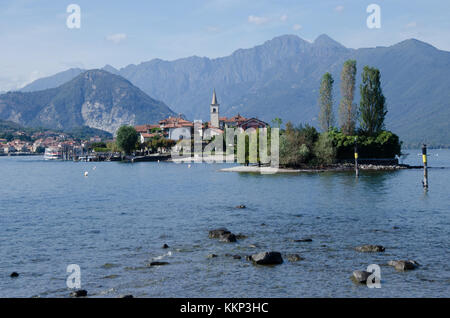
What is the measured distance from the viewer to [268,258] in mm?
25375

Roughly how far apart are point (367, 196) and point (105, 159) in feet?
476

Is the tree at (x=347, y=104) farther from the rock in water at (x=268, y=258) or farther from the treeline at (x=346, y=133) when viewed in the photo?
the rock in water at (x=268, y=258)

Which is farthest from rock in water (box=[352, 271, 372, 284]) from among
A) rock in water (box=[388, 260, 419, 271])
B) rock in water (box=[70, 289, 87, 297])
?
rock in water (box=[70, 289, 87, 297])

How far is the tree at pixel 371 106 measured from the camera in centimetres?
10231

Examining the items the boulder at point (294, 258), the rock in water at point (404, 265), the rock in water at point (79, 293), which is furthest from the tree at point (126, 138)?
the rock in water at point (404, 265)

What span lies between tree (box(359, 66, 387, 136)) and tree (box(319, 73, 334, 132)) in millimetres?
7633

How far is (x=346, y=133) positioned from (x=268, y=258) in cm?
8153

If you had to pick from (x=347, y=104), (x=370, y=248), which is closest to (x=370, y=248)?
(x=370, y=248)

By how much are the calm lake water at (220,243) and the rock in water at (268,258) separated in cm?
56

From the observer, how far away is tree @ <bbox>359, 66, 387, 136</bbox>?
102m

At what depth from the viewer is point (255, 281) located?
73.6 ft

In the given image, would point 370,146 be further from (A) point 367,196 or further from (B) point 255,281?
(B) point 255,281

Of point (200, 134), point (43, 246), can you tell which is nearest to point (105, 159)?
point (200, 134)
